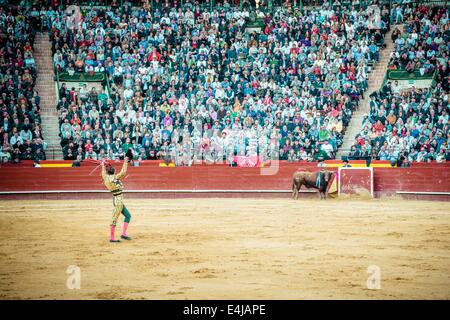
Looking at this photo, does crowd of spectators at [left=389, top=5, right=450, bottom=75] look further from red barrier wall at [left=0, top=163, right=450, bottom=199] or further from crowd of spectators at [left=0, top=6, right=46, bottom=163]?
crowd of spectators at [left=0, top=6, right=46, bottom=163]

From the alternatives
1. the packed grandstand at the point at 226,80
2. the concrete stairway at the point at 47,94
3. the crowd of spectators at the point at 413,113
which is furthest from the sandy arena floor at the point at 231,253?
the concrete stairway at the point at 47,94

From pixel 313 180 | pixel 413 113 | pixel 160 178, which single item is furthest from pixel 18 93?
pixel 413 113

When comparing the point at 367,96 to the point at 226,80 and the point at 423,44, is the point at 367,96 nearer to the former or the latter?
the point at 423,44

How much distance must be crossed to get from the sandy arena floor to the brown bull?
7.95 feet

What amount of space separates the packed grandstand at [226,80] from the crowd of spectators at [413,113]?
0.13 ft

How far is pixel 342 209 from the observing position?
17.1 metres

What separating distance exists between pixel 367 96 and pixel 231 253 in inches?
564

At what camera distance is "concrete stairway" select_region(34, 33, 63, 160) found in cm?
2234

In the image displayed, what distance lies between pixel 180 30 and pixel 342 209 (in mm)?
11206

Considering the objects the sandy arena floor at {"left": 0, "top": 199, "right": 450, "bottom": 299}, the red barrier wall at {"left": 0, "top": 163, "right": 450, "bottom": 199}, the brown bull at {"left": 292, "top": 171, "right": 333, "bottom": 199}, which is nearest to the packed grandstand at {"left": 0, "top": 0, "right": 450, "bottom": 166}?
the red barrier wall at {"left": 0, "top": 163, "right": 450, "bottom": 199}

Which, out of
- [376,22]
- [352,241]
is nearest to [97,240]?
[352,241]

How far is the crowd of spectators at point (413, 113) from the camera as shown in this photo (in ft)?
68.0

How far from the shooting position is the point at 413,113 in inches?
856
